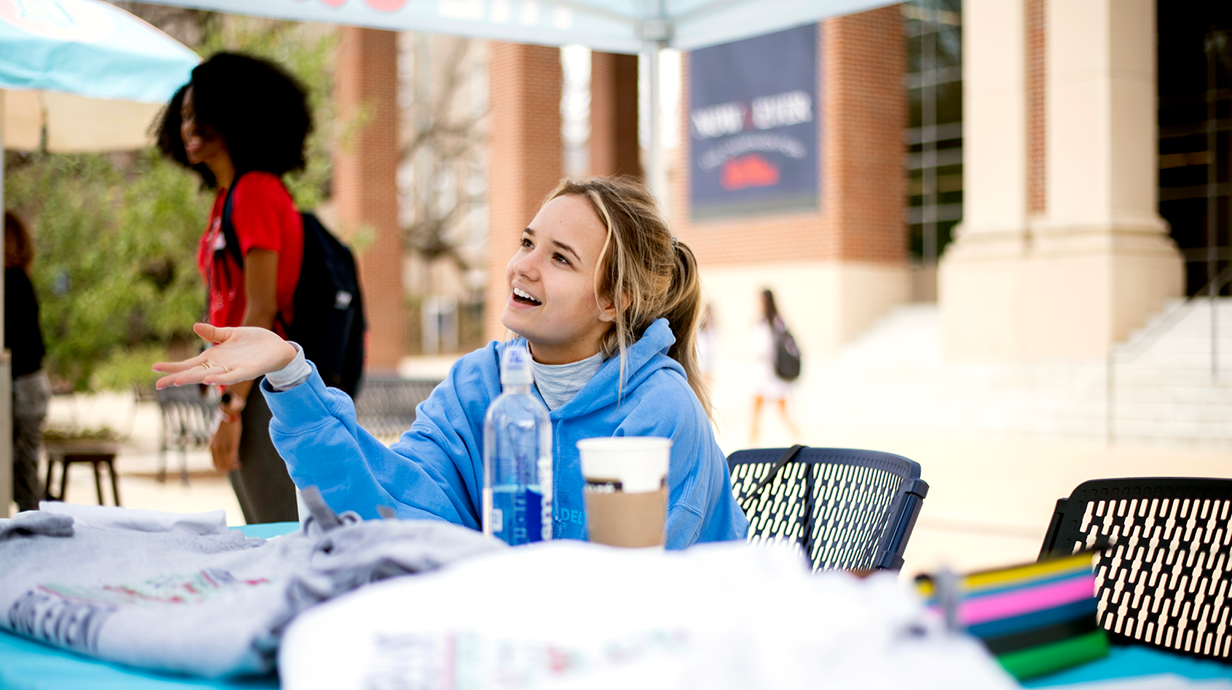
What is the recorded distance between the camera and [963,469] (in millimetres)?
9602

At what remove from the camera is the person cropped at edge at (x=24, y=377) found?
5977 mm

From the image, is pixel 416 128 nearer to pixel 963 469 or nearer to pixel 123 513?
pixel 963 469

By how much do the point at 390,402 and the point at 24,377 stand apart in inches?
233

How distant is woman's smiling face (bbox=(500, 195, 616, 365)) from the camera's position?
2072mm

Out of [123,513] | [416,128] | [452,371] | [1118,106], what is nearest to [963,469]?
[1118,106]

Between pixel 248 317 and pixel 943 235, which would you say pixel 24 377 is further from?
pixel 943 235

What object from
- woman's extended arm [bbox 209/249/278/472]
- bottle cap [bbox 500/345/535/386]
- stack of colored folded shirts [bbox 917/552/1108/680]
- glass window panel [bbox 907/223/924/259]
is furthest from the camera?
glass window panel [bbox 907/223/924/259]

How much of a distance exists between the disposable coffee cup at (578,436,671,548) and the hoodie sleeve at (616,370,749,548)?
43cm

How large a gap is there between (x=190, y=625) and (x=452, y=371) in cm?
120

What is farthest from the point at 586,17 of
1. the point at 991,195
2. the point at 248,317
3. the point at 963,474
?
the point at 991,195

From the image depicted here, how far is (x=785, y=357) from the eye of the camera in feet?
38.6

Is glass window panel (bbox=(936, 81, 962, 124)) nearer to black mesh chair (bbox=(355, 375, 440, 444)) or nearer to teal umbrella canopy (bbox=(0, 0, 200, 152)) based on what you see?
black mesh chair (bbox=(355, 375, 440, 444))

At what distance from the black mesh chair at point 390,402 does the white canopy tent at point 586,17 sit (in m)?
7.92

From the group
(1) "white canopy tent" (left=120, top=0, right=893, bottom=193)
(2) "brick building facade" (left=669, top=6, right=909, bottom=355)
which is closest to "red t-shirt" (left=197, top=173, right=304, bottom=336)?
(1) "white canopy tent" (left=120, top=0, right=893, bottom=193)
